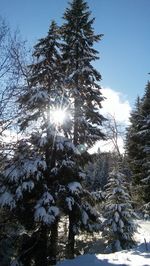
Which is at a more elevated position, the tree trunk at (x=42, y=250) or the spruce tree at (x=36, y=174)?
the spruce tree at (x=36, y=174)

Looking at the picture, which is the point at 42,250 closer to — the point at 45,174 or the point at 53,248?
the point at 53,248

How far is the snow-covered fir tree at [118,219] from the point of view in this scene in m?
20.5

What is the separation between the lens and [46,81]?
1806cm

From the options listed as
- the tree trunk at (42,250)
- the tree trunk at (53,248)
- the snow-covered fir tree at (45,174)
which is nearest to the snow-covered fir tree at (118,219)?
the snow-covered fir tree at (45,174)

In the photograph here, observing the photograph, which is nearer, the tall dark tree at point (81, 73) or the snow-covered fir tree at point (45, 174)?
the snow-covered fir tree at point (45, 174)

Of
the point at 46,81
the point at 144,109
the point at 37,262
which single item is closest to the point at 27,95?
the point at 46,81

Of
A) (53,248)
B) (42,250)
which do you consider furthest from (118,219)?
(42,250)

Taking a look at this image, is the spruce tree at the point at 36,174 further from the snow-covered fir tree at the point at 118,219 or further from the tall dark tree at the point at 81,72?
the snow-covered fir tree at the point at 118,219

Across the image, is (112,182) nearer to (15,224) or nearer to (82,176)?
(82,176)

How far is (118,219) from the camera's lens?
20922 mm

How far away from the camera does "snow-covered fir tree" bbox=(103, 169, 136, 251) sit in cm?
2053

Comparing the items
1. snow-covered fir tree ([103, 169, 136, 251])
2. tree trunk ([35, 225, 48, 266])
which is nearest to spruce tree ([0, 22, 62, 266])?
tree trunk ([35, 225, 48, 266])

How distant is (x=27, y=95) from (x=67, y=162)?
3.97 metres

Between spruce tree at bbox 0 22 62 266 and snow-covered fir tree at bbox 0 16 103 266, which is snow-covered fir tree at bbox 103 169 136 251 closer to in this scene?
snow-covered fir tree at bbox 0 16 103 266
